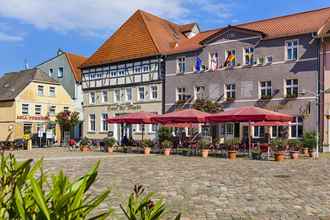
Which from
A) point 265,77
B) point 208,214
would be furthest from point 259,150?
point 208,214

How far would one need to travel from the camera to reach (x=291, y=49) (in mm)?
31719

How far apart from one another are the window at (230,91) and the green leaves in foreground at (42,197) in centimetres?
3272

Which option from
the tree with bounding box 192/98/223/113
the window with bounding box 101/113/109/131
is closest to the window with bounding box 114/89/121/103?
the window with bounding box 101/113/109/131

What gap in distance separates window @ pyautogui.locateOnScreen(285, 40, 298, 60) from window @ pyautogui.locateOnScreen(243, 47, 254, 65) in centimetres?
284

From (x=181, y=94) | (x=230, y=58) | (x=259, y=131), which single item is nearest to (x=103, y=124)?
(x=181, y=94)

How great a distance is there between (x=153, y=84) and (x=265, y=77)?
11.0 metres

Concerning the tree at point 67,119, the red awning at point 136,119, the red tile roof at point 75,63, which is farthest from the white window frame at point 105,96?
the red awning at point 136,119

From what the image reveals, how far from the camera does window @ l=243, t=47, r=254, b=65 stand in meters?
33.8

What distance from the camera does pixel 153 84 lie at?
4003cm

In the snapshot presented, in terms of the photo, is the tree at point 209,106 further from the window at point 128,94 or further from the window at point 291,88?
the window at point 128,94

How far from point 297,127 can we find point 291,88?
Answer: 2731 millimetres

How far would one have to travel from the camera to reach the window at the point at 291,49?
31.4 m

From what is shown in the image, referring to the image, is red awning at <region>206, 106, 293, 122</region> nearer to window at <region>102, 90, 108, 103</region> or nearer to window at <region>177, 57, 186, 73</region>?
window at <region>177, 57, 186, 73</region>

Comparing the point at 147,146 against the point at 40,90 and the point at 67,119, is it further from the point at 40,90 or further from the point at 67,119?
the point at 40,90
